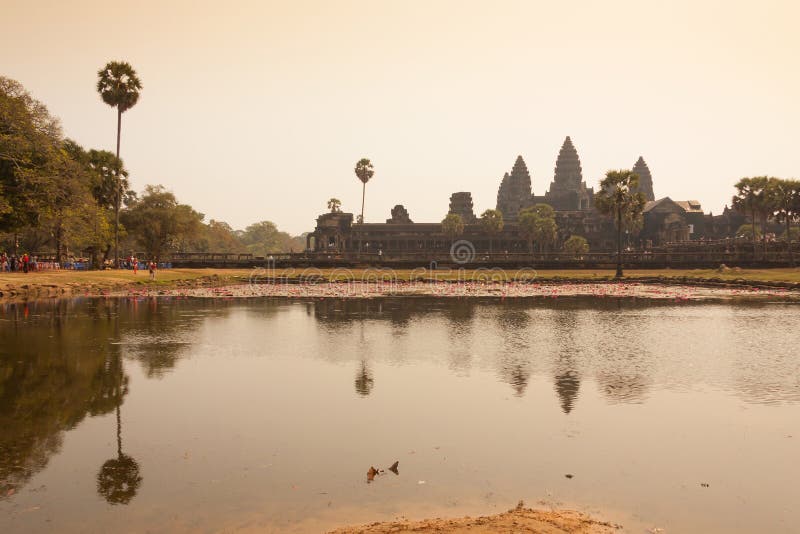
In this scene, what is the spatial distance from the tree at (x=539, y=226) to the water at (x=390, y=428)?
10066 centimetres

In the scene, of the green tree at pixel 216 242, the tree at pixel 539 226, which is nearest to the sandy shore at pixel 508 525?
the tree at pixel 539 226

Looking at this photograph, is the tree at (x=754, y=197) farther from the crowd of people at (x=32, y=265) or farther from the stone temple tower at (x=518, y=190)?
the stone temple tower at (x=518, y=190)

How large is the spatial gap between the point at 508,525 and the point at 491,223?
409 ft

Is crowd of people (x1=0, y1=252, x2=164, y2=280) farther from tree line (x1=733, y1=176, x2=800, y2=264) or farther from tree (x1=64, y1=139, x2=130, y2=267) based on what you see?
tree line (x1=733, y1=176, x2=800, y2=264)

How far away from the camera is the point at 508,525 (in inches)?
282

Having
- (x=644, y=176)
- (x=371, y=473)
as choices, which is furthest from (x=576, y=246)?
(x=371, y=473)

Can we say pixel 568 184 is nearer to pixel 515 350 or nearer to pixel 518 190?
pixel 518 190

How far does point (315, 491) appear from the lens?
851 cm

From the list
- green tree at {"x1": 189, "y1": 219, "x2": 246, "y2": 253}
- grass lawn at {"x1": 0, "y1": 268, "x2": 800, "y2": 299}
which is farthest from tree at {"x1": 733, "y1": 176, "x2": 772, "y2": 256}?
green tree at {"x1": 189, "y1": 219, "x2": 246, "y2": 253}

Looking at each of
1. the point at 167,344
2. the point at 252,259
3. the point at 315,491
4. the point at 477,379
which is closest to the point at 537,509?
the point at 315,491

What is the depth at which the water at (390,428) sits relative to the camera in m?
8.03

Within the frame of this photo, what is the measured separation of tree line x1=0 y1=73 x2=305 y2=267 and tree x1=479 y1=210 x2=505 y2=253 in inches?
2590

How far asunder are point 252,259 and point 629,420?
262 ft

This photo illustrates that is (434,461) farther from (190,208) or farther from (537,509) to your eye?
(190,208)
